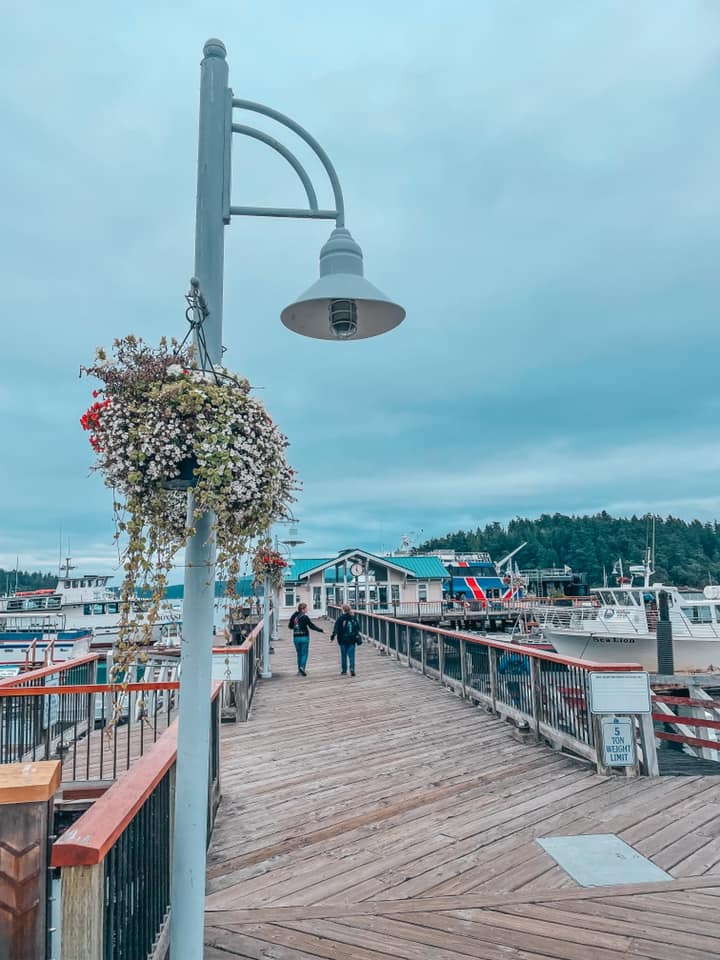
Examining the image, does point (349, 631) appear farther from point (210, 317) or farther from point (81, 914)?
point (81, 914)

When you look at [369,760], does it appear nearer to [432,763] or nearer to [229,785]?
[432,763]

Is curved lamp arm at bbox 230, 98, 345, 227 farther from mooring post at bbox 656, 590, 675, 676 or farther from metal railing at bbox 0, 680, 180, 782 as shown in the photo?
Result: mooring post at bbox 656, 590, 675, 676

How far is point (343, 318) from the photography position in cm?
333

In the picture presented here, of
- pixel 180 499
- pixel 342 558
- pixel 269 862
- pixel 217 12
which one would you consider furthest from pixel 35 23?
pixel 342 558

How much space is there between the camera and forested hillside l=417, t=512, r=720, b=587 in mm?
112250

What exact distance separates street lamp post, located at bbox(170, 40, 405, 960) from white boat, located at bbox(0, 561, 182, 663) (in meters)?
23.3

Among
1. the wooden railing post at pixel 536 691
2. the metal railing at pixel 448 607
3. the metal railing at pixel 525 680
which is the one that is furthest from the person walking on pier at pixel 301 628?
the metal railing at pixel 448 607

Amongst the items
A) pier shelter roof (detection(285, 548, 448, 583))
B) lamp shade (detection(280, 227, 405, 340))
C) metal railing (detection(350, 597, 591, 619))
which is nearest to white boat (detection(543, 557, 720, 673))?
metal railing (detection(350, 597, 591, 619))

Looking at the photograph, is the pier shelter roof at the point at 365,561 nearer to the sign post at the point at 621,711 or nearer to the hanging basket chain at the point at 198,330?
the sign post at the point at 621,711

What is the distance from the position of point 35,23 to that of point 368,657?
594 inches

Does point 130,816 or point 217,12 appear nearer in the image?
point 130,816

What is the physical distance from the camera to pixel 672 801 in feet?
18.5

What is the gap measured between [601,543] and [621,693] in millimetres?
122618

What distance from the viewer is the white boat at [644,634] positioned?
22328mm
